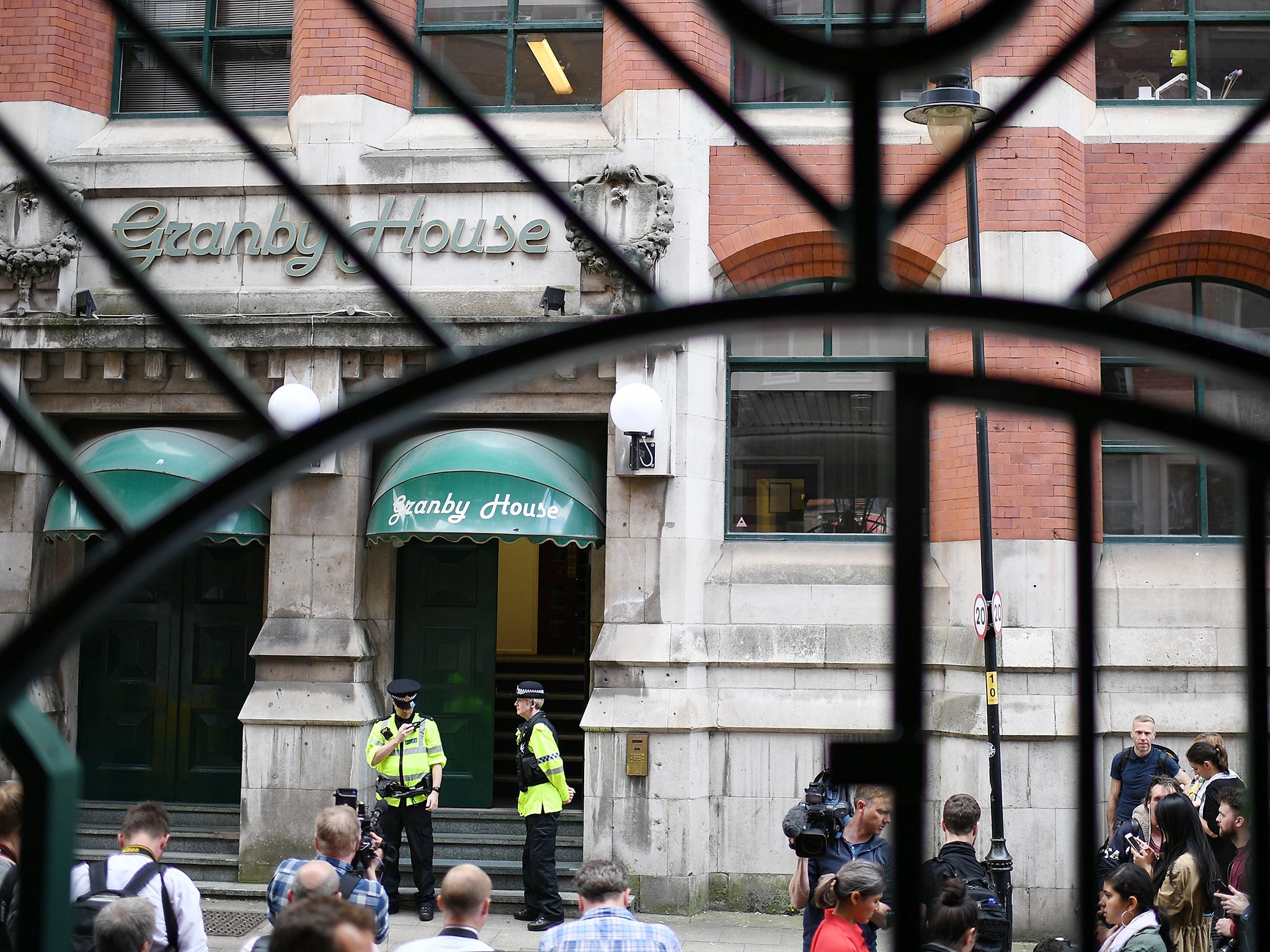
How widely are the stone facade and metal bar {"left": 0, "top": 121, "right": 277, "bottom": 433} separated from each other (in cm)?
888

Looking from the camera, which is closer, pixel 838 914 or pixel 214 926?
pixel 838 914

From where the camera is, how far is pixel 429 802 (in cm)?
983

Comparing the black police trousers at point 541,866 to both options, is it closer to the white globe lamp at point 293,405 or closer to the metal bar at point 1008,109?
the white globe lamp at point 293,405

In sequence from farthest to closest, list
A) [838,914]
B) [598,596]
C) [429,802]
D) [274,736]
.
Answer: [598,596]
[274,736]
[429,802]
[838,914]

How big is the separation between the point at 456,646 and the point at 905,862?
10391mm

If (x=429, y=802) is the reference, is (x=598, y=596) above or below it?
above

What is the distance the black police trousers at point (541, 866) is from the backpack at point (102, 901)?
520 centimetres

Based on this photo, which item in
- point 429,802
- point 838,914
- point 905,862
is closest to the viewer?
point 905,862

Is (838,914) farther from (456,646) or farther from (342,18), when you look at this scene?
(342,18)

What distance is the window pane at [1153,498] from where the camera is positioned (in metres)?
11.2

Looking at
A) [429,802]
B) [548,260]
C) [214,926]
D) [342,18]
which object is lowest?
[214,926]

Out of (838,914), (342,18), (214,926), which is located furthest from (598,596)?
(838,914)

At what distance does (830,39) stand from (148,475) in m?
6.94

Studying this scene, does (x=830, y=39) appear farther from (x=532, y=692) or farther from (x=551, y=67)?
(x=532, y=692)
